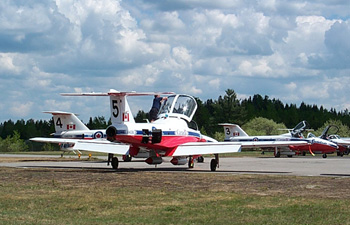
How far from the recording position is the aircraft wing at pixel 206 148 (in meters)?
25.3

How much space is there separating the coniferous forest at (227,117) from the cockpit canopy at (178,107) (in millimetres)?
69087

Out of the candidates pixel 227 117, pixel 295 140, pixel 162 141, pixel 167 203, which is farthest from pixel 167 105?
pixel 227 117

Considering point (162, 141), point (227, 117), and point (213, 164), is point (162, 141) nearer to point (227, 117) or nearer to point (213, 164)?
point (213, 164)

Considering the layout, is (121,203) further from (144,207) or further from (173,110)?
(173,110)

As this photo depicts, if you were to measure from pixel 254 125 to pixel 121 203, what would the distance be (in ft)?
345

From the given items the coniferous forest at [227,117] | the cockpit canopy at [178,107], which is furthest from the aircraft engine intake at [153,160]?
the coniferous forest at [227,117]

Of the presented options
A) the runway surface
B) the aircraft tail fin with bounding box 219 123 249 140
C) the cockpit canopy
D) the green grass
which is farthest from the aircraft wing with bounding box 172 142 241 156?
the aircraft tail fin with bounding box 219 123 249 140

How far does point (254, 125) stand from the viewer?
117m

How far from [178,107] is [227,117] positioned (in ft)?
330

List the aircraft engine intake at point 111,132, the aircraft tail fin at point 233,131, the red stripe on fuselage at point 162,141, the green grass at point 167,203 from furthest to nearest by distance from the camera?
the aircraft tail fin at point 233,131 → the red stripe on fuselage at point 162,141 → the aircraft engine intake at point 111,132 → the green grass at point 167,203

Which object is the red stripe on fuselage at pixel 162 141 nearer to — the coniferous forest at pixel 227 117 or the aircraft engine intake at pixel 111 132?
the aircraft engine intake at pixel 111 132

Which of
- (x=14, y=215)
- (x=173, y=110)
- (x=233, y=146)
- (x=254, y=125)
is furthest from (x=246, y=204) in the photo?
(x=254, y=125)

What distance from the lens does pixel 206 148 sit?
2570cm

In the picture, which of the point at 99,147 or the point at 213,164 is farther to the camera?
the point at 213,164
